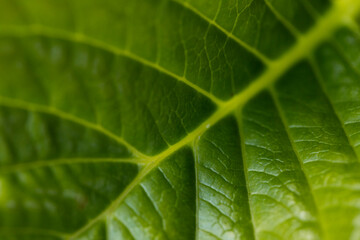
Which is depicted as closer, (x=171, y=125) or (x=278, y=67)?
(x=171, y=125)

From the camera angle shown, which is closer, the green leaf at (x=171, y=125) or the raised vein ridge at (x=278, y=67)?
the green leaf at (x=171, y=125)

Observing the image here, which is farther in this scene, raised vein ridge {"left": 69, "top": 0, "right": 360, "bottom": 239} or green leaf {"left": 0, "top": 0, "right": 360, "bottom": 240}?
raised vein ridge {"left": 69, "top": 0, "right": 360, "bottom": 239}

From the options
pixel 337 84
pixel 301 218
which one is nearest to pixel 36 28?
pixel 301 218

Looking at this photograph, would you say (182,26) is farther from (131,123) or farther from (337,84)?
(337,84)

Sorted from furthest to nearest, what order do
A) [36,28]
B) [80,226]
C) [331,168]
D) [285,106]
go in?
[285,106] < [331,168] < [80,226] < [36,28]

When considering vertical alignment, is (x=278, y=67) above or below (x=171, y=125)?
above
